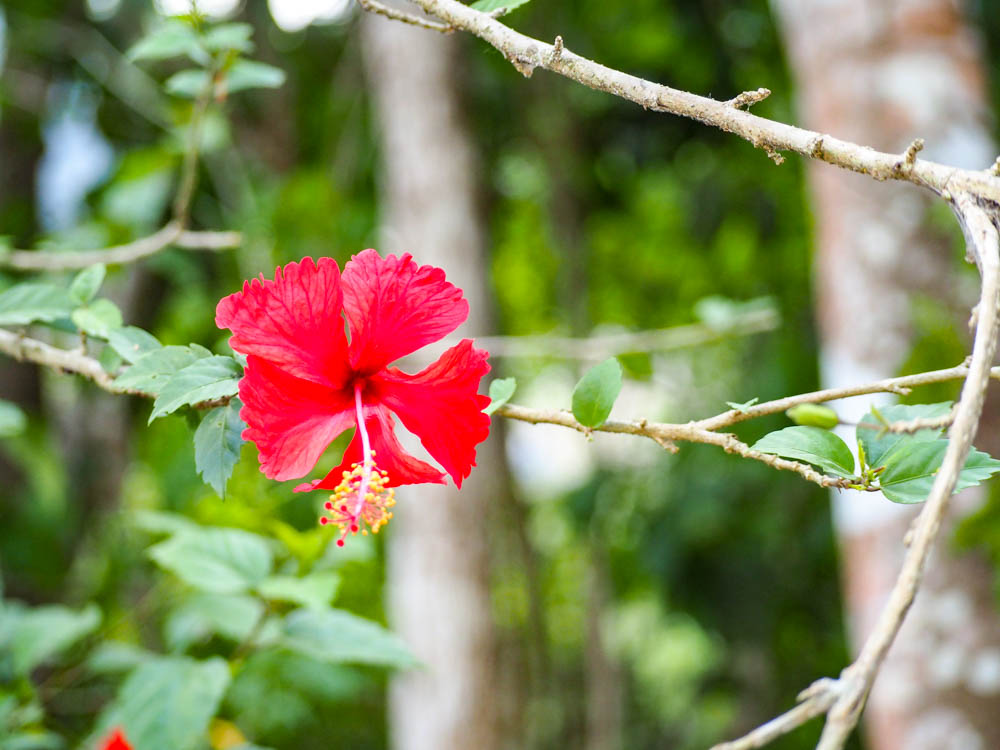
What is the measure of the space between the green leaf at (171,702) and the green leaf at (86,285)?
0.41 metres

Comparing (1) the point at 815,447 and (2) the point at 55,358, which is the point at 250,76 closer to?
(2) the point at 55,358

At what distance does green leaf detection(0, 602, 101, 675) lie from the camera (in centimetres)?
104

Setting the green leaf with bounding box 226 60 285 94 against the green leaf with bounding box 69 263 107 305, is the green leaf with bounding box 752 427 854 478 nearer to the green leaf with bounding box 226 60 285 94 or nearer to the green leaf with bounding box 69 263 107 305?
the green leaf with bounding box 69 263 107 305

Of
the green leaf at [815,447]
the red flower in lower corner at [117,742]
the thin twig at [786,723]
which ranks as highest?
the green leaf at [815,447]

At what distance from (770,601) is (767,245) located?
53.5 inches

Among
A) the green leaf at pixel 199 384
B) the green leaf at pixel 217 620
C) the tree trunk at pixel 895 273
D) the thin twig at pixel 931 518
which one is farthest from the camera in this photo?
the tree trunk at pixel 895 273

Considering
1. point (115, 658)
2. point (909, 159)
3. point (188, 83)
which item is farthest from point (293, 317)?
point (115, 658)

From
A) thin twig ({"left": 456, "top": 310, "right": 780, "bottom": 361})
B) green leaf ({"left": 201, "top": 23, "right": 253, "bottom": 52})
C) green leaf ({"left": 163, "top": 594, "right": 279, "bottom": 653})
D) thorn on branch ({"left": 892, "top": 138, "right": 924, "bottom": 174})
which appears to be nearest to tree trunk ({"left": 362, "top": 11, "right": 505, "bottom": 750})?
thin twig ({"left": 456, "top": 310, "right": 780, "bottom": 361})

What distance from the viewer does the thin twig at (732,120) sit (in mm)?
485

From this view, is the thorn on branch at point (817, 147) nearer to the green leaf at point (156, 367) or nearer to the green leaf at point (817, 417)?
the green leaf at point (817, 417)

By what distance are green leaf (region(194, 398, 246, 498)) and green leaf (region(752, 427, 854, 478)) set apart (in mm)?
352

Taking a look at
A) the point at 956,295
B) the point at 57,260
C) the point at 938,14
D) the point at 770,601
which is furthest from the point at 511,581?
the point at 57,260

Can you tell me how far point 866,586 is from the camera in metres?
1.65

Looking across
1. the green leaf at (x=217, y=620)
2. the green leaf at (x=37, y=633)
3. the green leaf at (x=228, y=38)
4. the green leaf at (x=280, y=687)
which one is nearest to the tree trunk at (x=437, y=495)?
the green leaf at (x=280, y=687)
